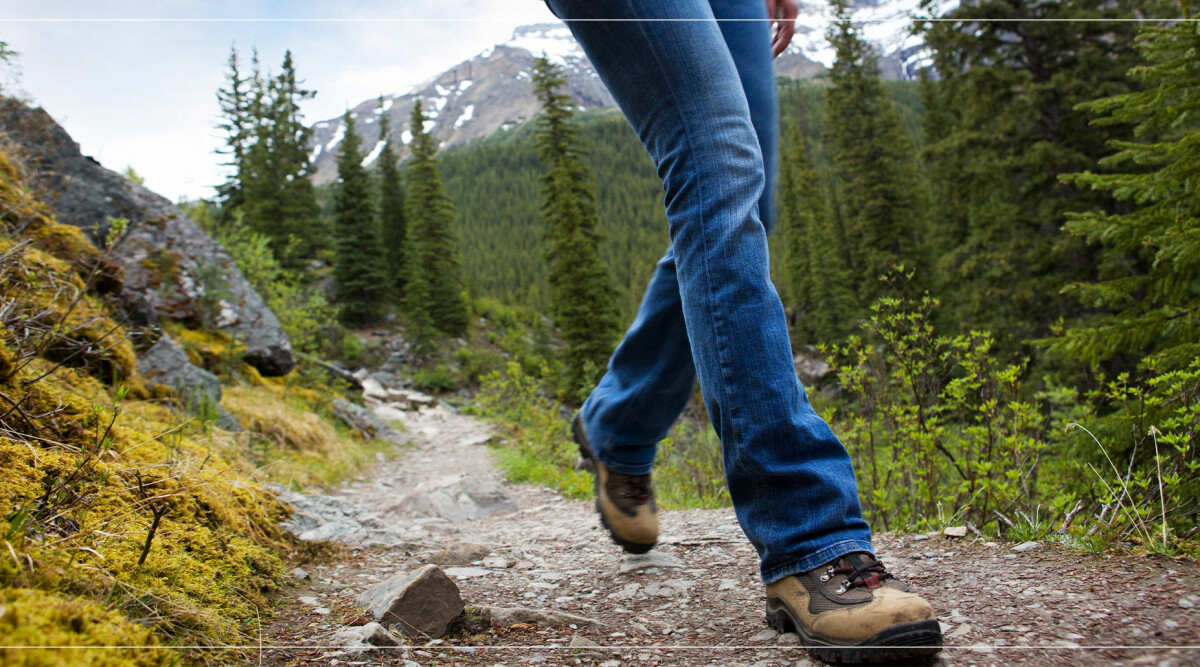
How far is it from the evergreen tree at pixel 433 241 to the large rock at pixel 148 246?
2328 cm

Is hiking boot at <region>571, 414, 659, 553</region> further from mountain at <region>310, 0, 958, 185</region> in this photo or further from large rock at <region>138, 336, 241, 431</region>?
mountain at <region>310, 0, 958, 185</region>

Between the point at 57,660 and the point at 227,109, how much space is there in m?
39.4

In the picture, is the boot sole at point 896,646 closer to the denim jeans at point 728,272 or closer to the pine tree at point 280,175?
the denim jeans at point 728,272

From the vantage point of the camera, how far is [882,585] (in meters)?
1.05

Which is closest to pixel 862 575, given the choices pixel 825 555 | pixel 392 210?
pixel 825 555

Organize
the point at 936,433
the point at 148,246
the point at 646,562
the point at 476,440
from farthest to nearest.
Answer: the point at 476,440 < the point at 148,246 < the point at 936,433 < the point at 646,562

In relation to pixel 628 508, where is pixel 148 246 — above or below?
above

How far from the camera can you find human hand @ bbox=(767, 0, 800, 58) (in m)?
1.77

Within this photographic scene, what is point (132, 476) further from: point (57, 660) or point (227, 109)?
point (227, 109)

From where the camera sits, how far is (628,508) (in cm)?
173

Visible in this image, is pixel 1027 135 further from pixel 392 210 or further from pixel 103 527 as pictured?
pixel 392 210

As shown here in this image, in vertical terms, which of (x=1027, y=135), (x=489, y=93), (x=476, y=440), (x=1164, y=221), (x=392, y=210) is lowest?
(x=476, y=440)

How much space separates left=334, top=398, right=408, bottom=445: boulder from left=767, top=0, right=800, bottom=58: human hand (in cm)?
810

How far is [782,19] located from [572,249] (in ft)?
58.7
